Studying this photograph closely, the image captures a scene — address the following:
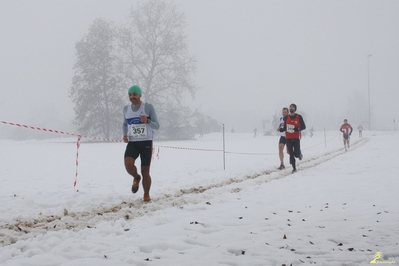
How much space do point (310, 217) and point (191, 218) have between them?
1.67 m

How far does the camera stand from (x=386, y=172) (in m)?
9.04

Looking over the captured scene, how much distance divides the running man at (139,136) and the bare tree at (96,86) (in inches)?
1071

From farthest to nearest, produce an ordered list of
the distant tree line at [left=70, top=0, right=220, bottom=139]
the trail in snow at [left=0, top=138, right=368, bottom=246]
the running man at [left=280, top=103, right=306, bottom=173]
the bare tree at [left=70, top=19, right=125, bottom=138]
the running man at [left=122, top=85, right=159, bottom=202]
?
the distant tree line at [left=70, top=0, right=220, bottom=139], the bare tree at [left=70, top=19, right=125, bottom=138], the running man at [left=280, top=103, right=306, bottom=173], the running man at [left=122, top=85, right=159, bottom=202], the trail in snow at [left=0, top=138, right=368, bottom=246]

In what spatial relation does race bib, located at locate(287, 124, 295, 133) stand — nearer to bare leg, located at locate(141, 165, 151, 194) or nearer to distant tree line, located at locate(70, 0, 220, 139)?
bare leg, located at locate(141, 165, 151, 194)

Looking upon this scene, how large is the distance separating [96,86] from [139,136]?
28306mm

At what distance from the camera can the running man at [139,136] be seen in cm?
593

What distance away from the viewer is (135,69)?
114 ft

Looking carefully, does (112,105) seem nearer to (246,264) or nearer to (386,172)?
(386,172)

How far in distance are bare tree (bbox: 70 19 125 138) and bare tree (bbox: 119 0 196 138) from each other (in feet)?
6.47

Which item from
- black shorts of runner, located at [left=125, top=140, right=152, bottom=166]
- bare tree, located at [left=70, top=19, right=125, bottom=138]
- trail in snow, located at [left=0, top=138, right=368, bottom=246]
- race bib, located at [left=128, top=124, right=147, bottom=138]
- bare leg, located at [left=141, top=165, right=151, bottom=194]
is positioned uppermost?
bare tree, located at [left=70, top=19, right=125, bottom=138]

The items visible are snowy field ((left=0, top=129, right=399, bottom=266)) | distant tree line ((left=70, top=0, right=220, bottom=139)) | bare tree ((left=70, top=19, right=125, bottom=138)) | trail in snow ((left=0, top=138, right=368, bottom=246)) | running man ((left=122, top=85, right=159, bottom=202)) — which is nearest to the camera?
snowy field ((left=0, top=129, right=399, bottom=266))

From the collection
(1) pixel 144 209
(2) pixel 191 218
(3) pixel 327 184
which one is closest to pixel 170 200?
(1) pixel 144 209

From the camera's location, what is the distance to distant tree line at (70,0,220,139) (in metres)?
32.5

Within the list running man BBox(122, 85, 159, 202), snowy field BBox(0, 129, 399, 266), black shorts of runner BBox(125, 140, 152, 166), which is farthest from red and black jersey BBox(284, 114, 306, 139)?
black shorts of runner BBox(125, 140, 152, 166)
